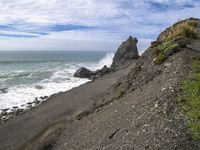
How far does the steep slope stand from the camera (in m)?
12.5

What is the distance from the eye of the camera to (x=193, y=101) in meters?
13.8

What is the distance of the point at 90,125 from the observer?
59.6ft

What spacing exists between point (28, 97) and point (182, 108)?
25680 mm

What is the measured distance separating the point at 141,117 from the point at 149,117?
563 millimetres

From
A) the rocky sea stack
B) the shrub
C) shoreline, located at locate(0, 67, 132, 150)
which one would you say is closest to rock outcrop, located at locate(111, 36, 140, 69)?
shoreline, located at locate(0, 67, 132, 150)

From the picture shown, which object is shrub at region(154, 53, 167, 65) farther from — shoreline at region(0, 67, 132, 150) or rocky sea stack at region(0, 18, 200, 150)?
shoreline at region(0, 67, 132, 150)

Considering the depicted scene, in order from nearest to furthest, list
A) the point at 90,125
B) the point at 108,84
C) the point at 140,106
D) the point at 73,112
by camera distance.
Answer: the point at 140,106 < the point at 90,125 < the point at 73,112 < the point at 108,84

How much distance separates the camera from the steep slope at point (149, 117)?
41.1ft

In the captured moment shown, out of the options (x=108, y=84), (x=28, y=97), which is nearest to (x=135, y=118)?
(x=108, y=84)

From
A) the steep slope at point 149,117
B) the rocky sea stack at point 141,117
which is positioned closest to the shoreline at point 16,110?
the rocky sea stack at point 141,117

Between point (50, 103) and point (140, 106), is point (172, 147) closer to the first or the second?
point (140, 106)

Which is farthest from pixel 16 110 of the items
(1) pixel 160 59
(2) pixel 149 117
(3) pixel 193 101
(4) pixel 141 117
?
(3) pixel 193 101

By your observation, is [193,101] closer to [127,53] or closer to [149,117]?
[149,117]

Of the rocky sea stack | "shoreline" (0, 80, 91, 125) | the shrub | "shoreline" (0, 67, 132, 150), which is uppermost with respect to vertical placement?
the shrub
